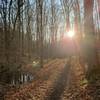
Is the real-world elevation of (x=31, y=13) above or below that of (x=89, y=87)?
above

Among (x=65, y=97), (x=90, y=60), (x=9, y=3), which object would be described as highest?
(x=9, y=3)

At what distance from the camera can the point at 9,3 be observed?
24719 mm

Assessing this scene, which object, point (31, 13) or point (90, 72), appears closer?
point (90, 72)

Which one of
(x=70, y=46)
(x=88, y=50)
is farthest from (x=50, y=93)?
(x=70, y=46)

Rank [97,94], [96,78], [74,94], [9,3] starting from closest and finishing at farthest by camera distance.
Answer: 1. [97,94]
2. [74,94]
3. [96,78]
4. [9,3]

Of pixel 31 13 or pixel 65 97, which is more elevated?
pixel 31 13

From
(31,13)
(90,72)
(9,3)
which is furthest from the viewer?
(31,13)

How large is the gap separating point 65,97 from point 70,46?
1908 inches

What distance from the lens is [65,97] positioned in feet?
25.9

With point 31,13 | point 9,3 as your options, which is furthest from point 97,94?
point 31,13

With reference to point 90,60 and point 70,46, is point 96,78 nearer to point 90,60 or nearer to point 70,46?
point 90,60

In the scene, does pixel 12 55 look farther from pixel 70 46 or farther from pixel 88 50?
pixel 70 46

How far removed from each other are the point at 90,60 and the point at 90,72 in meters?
0.76

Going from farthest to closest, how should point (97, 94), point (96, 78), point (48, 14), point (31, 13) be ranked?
point (48, 14) < point (31, 13) < point (96, 78) < point (97, 94)
